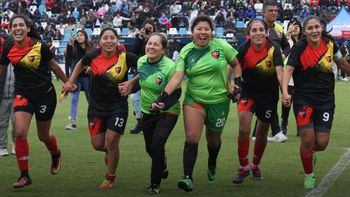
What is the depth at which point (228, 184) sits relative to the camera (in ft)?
32.1

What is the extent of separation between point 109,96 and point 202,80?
1.19 meters

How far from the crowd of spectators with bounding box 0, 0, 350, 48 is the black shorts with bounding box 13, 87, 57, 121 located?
2787 cm

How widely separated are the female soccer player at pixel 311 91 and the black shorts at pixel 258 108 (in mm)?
718

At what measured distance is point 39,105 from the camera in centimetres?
980

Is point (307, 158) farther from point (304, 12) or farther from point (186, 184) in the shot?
point (304, 12)

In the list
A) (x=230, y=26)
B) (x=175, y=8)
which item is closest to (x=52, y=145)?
(x=230, y=26)

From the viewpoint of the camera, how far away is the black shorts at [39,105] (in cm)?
968

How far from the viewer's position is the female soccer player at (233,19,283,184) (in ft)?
32.3

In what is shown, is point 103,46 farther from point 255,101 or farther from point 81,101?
point 81,101

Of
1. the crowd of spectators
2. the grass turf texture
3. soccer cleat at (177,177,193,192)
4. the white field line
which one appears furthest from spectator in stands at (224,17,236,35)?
soccer cleat at (177,177,193,192)

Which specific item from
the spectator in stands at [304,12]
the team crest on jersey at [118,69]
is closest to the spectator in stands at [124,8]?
the spectator in stands at [304,12]

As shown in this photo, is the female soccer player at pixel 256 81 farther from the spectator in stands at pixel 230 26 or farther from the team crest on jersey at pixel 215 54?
the spectator in stands at pixel 230 26

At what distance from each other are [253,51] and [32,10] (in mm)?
37395

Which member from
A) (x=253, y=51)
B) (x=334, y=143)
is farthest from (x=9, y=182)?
(x=334, y=143)
